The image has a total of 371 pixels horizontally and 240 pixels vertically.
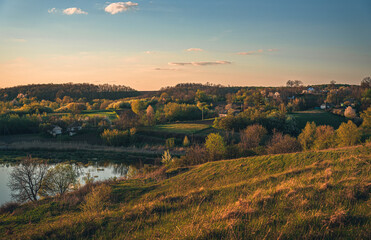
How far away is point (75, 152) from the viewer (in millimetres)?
53375

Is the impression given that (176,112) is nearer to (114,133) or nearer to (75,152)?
(114,133)

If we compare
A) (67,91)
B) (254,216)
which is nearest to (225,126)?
(254,216)

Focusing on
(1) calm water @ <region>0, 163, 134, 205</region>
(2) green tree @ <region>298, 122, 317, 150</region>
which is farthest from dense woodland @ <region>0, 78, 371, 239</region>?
(1) calm water @ <region>0, 163, 134, 205</region>

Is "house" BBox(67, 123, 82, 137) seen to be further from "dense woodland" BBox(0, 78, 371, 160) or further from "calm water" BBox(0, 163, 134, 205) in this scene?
"calm water" BBox(0, 163, 134, 205)

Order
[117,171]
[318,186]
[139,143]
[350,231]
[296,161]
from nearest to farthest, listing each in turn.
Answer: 1. [350,231]
2. [318,186]
3. [296,161]
4. [117,171]
5. [139,143]

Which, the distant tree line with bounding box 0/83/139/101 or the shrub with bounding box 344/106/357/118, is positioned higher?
the distant tree line with bounding box 0/83/139/101

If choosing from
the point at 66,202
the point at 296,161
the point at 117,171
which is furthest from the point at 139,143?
the point at 296,161

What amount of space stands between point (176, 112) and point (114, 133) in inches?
1209

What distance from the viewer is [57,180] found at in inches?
968

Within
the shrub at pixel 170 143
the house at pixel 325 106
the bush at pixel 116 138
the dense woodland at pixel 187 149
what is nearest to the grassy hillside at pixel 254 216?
the dense woodland at pixel 187 149

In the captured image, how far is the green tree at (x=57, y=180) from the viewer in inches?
949

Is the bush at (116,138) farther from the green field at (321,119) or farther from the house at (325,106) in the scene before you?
the house at (325,106)

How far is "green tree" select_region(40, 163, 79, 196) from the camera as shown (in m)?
24.1

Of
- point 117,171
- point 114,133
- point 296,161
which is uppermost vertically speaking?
point 296,161
